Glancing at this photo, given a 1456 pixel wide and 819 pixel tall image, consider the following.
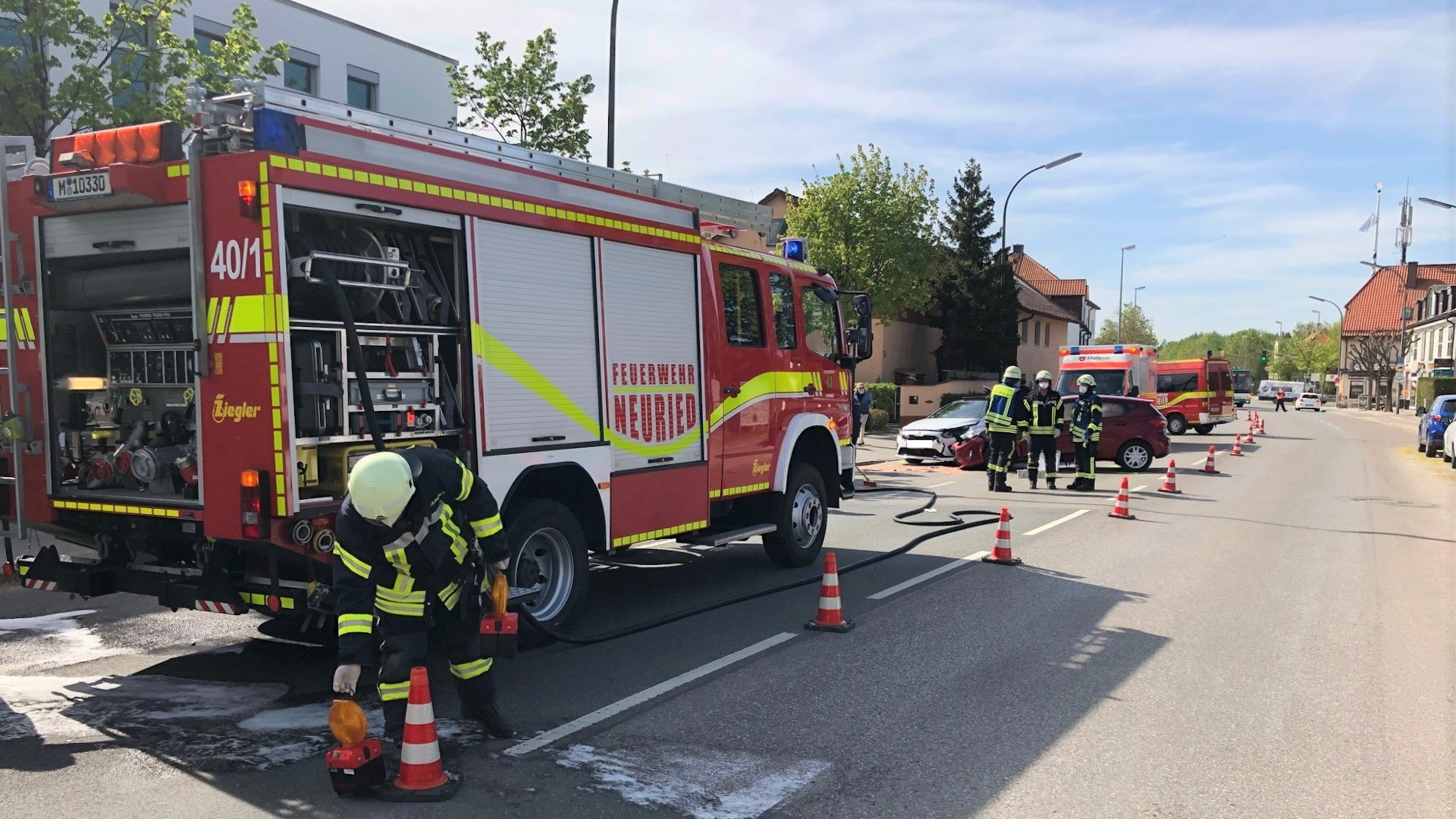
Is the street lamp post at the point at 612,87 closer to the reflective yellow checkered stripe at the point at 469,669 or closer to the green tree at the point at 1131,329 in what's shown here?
the reflective yellow checkered stripe at the point at 469,669

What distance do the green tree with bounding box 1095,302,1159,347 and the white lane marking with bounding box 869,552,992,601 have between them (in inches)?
3630

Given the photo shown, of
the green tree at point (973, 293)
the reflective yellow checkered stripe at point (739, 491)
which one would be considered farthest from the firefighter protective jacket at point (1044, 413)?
the green tree at point (973, 293)

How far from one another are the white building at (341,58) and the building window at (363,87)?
2 cm

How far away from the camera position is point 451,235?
19.4ft

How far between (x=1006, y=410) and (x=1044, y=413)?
1.03 metres

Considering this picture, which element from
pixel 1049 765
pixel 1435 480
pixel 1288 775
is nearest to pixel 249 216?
pixel 1049 765

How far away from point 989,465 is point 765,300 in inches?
319

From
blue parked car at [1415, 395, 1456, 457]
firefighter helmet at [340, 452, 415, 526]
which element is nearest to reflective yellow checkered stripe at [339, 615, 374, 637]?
firefighter helmet at [340, 452, 415, 526]

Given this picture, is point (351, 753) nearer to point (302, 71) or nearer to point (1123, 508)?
point (1123, 508)

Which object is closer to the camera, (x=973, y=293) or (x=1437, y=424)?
(x=1437, y=424)

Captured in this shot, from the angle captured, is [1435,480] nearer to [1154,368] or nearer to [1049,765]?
[1154,368]

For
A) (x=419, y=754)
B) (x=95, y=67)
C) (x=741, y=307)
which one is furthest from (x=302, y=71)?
(x=419, y=754)

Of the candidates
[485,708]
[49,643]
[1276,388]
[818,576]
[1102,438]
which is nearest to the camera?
[485,708]

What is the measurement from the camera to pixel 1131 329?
101 meters
